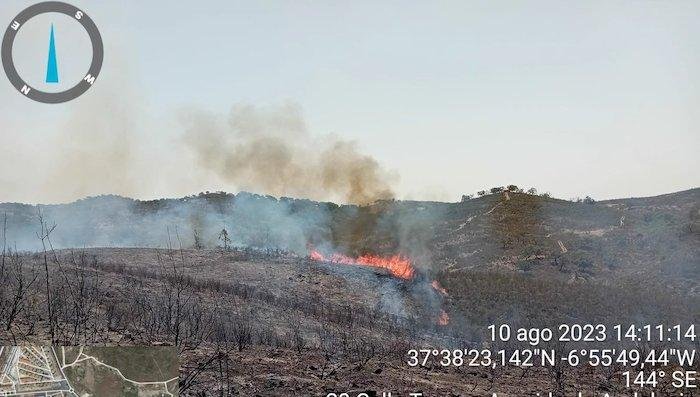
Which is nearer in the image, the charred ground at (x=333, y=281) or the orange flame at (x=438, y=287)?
the charred ground at (x=333, y=281)

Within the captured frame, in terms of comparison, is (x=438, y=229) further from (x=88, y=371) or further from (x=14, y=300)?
(x=88, y=371)

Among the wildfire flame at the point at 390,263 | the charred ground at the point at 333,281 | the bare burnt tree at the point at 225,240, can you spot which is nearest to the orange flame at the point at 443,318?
the charred ground at the point at 333,281

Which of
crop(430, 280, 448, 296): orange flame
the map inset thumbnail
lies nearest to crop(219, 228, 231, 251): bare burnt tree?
crop(430, 280, 448, 296): orange flame

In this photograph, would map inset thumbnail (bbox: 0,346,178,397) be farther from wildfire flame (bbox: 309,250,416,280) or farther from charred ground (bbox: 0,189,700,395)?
wildfire flame (bbox: 309,250,416,280)

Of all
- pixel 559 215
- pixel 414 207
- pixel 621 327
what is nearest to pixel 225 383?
pixel 621 327

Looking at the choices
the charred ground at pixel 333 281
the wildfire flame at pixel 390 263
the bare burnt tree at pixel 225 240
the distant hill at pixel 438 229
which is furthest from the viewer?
the distant hill at pixel 438 229

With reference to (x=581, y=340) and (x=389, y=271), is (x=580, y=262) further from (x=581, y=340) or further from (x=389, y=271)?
(x=581, y=340)

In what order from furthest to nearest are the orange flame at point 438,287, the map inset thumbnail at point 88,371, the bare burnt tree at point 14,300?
the orange flame at point 438,287 < the bare burnt tree at point 14,300 < the map inset thumbnail at point 88,371

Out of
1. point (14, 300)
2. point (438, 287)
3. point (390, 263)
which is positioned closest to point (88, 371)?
point (14, 300)

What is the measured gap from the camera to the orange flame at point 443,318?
1167 inches

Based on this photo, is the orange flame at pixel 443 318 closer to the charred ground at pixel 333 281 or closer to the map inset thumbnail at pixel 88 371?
the charred ground at pixel 333 281

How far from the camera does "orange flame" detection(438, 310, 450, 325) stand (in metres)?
29.6

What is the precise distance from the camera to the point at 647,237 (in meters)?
58.4

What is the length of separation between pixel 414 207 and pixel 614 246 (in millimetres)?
30981
